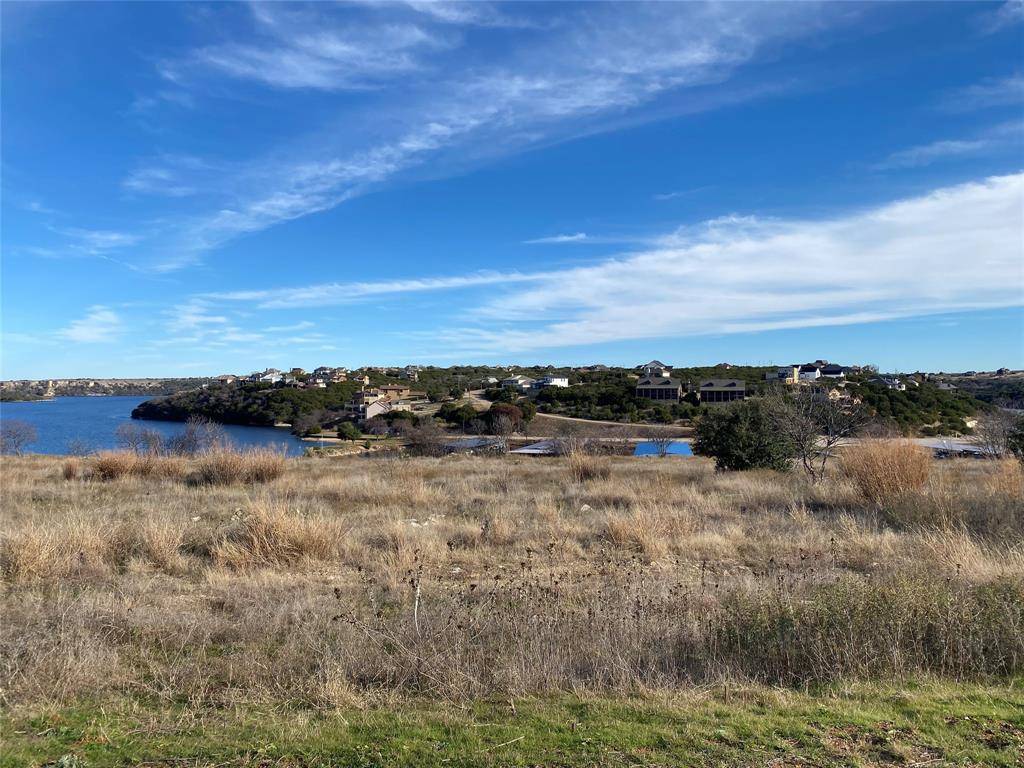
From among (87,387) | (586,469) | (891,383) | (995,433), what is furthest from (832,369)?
(87,387)

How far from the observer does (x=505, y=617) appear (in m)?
5.05

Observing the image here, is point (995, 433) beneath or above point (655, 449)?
above

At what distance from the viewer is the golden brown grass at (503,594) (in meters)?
4.38

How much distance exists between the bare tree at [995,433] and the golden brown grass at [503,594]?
38.7 ft

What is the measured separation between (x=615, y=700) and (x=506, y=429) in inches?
1616

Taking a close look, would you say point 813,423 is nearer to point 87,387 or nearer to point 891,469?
point 891,469

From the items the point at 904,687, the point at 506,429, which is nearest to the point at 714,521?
the point at 904,687

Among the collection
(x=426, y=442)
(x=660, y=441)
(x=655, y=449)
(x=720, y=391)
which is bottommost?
(x=655, y=449)

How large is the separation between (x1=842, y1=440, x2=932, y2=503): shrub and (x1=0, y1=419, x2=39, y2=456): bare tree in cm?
3264

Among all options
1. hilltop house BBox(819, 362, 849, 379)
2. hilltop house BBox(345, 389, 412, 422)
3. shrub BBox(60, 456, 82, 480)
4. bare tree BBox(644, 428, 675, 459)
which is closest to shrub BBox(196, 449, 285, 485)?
shrub BBox(60, 456, 82, 480)

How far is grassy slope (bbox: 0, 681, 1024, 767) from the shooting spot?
10.5ft

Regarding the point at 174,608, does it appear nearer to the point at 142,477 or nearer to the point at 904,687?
the point at 904,687

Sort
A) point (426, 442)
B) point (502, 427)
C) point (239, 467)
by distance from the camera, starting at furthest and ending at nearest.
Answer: point (502, 427)
point (426, 442)
point (239, 467)

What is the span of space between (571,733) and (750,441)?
16174 millimetres
